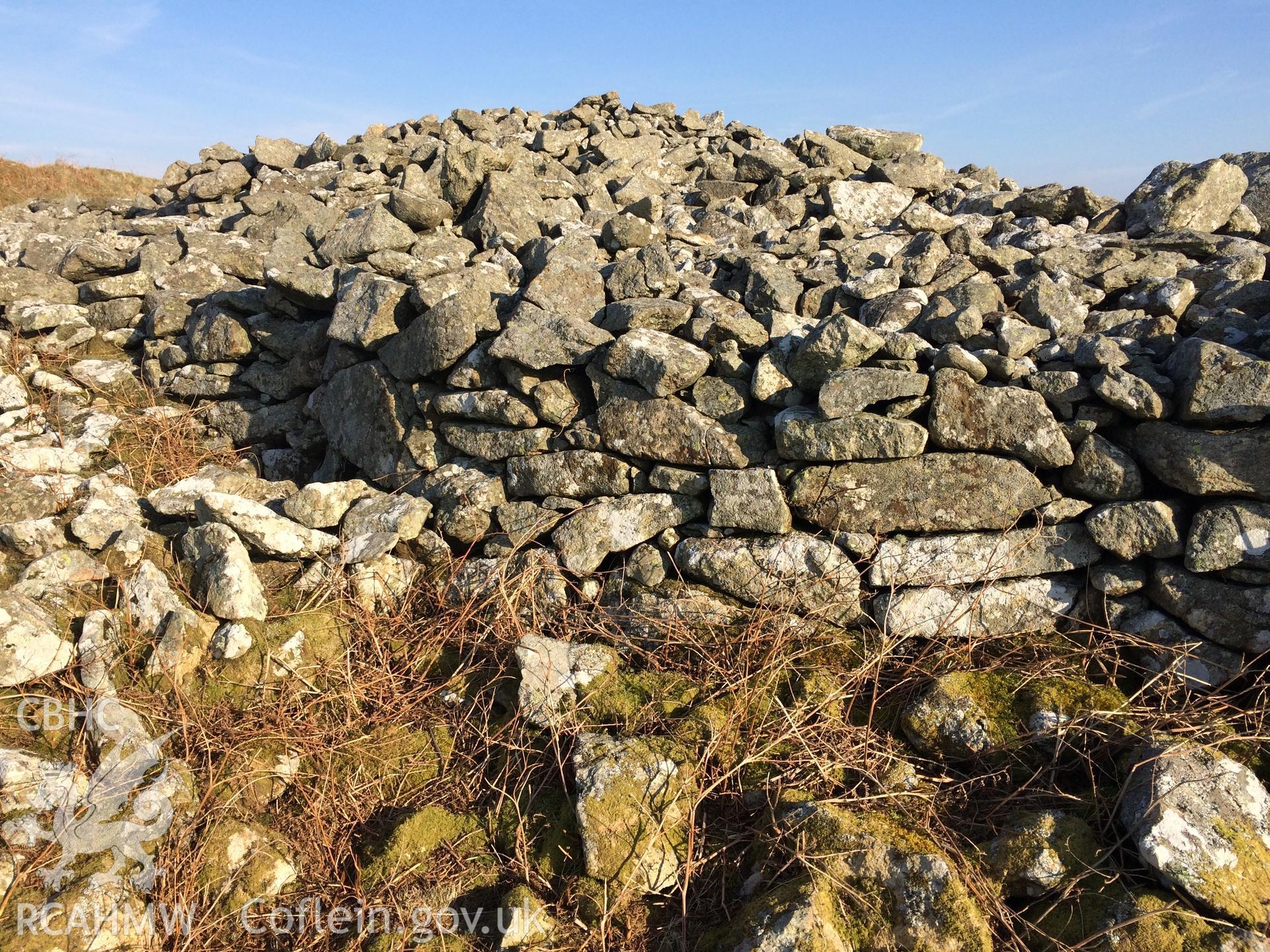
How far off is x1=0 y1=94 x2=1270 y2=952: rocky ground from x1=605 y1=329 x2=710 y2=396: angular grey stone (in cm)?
3

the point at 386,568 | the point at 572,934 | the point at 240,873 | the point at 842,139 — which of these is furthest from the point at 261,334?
the point at 842,139

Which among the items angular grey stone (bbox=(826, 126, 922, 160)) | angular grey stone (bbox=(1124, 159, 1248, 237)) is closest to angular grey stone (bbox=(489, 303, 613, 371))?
angular grey stone (bbox=(1124, 159, 1248, 237))

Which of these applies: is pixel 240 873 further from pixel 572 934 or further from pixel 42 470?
pixel 42 470

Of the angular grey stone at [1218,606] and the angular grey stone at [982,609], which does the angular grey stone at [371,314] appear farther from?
the angular grey stone at [1218,606]

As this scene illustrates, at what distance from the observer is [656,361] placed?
5.01m

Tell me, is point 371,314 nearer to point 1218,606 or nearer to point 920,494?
point 920,494

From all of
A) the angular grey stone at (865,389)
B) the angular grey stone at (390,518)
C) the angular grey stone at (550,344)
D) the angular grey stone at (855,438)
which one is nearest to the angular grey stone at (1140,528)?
the angular grey stone at (855,438)

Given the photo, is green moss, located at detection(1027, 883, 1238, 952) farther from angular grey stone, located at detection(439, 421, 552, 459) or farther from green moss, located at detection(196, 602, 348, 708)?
green moss, located at detection(196, 602, 348, 708)

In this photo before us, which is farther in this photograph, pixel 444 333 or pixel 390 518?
pixel 444 333

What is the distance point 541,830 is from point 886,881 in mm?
1613

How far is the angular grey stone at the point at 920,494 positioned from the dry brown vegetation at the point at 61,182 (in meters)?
21.1

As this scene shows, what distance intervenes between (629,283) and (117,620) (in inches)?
156

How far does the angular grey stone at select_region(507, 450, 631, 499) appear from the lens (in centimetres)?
521

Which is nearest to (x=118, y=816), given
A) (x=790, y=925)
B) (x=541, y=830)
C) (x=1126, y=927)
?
(x=541, y=830)
